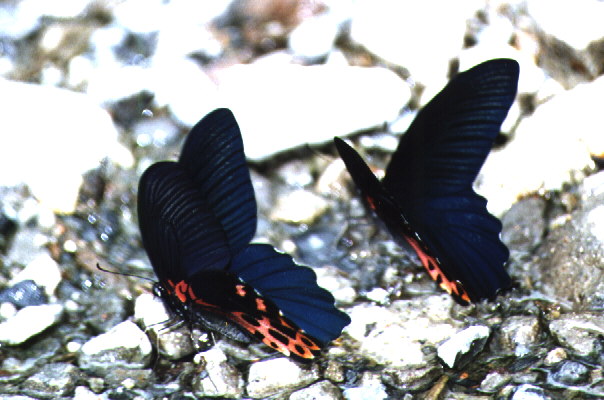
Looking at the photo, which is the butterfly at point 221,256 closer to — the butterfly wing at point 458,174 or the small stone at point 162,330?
the small stone at point 162,330

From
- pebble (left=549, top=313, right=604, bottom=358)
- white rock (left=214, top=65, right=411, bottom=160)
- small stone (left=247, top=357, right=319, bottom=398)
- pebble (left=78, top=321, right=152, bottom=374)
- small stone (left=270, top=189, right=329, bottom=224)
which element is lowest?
pebble (left=549, top=313, right=604, bottom=358)

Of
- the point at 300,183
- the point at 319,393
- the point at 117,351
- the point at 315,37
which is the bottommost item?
the point at 319,393

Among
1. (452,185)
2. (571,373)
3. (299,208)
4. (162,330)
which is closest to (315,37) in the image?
(299,208)

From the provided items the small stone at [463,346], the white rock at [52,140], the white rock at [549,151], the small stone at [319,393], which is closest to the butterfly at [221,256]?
the small stone at [319,393]

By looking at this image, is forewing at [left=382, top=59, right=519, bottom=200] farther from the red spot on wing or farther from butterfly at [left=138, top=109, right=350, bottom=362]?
butterfly at [left=138, top=109, right=350, bottom=362]

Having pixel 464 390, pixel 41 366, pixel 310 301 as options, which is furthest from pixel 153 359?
pixel 464 390

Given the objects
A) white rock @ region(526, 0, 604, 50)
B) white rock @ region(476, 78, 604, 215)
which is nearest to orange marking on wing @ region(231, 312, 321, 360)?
white rock @ region(476, 78, 604, 215)

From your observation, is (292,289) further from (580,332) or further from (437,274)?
(580,332)
